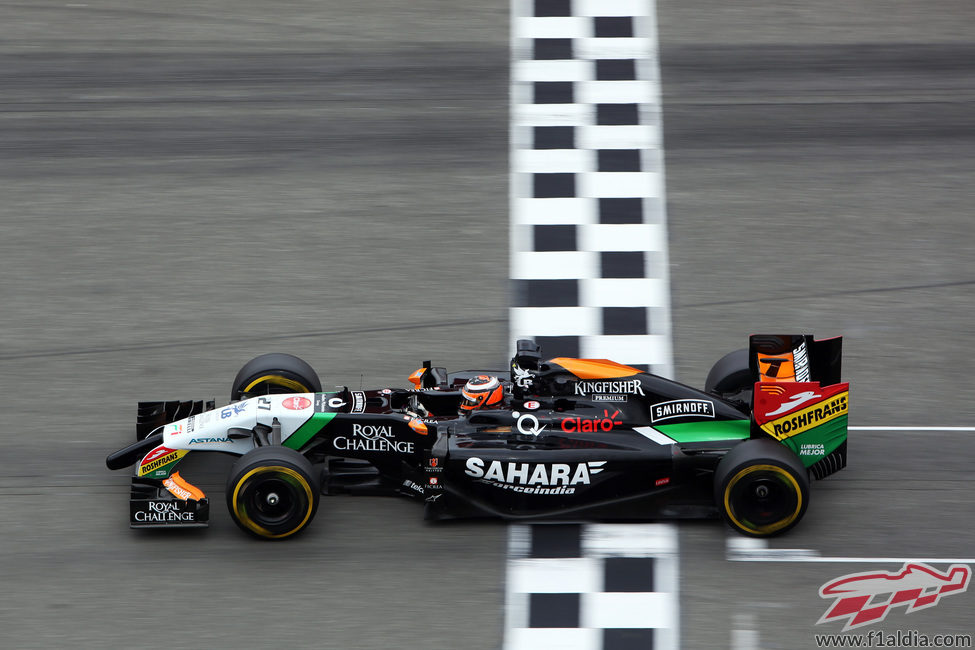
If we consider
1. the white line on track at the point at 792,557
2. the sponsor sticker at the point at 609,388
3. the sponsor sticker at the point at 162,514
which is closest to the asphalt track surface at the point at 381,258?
the white line on track at the point at 792,557

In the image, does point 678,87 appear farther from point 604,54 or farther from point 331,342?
point 331,342

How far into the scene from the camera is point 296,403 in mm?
8797

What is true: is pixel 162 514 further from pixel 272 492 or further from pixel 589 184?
pixel 589 184

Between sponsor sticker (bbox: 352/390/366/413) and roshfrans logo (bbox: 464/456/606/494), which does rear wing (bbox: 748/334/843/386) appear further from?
sponsor sticker (bbox: 352/390/366/413)

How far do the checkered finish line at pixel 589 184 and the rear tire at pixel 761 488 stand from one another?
2327 mm

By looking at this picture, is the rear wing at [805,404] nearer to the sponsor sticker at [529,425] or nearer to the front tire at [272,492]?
the sponsor sticker at [529,425]

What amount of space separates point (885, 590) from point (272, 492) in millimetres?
3789

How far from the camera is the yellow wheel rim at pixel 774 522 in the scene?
8156 mm

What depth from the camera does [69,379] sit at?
1047 centimetres

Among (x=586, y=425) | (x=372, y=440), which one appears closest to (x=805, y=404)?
(x=586, y=425)

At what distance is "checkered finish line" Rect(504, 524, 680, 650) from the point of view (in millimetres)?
7582

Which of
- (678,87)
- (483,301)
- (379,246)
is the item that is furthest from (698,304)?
(678,87)

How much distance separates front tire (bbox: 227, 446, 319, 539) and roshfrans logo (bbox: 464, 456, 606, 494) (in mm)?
1034

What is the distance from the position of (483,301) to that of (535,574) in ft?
12.8
